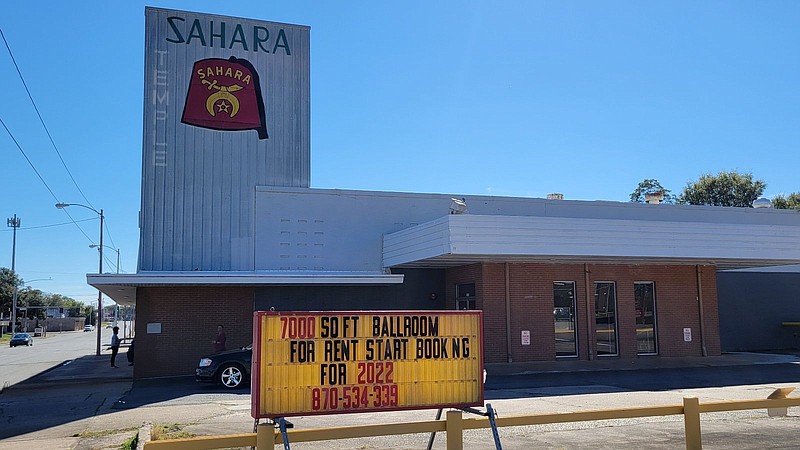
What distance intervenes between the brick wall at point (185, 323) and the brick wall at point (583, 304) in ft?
23.8

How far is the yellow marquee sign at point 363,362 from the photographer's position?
7.04 metres

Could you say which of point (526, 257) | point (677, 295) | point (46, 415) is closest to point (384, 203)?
point (526, 257)

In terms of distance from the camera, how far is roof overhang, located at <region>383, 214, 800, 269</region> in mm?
19609

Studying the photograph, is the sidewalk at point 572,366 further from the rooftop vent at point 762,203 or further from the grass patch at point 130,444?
the grass patch at point 130,444

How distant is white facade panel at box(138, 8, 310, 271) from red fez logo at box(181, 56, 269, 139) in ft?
0.12

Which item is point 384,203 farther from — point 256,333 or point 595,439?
point 256,333

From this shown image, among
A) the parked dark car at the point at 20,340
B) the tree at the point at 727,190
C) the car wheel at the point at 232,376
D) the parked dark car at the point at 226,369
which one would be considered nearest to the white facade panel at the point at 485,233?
the parked dark car at the point at 226,369

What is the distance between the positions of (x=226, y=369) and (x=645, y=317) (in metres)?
14.6

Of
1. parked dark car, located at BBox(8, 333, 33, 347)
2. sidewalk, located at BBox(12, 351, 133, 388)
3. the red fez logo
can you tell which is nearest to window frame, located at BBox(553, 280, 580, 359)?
the red fez logo

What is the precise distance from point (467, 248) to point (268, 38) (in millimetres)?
12212

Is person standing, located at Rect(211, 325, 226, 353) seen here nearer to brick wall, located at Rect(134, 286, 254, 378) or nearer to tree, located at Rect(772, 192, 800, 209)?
brick wall, located at Rect(134, 286, 254, 378)

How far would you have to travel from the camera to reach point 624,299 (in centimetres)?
2433

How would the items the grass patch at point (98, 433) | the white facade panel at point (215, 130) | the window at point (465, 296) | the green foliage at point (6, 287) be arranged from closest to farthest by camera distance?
the grass patch at point (98, 433)
the window at point (465, 296)
the white facade panel at point (215, 130)
the green foliage at point (6, 287)

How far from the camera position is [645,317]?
24828mm
